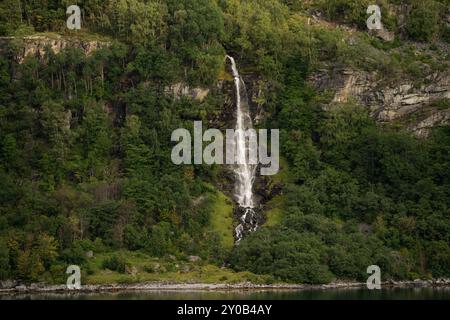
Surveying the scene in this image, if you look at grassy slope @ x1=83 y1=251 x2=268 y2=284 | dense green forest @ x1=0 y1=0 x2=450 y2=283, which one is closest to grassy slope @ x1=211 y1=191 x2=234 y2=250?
dense green forest @ x1=0 y1=0 x2=450 y2=283

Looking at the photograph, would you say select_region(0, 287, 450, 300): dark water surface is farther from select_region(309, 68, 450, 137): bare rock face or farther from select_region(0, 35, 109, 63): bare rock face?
select_region(0, 35, 109, 63): bare rock face

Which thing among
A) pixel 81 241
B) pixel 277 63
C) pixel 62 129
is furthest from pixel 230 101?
pixel 81 241

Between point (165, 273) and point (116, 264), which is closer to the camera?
point (116, 264)

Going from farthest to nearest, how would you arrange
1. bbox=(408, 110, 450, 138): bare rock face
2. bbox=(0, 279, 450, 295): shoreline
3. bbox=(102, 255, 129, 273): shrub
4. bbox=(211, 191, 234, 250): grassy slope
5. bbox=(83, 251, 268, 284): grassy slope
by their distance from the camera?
1. bbox=(408, 110, 450, 138): bare rock face
2. bbox=(211, 191, 234, 250): grassy slope
3. bbox=(102, 255, 129, 273): shrub
4. bbox=(83, 251, 268, 284): grassy slope
5. bbox=(0, 279, 450, 295): shoreline

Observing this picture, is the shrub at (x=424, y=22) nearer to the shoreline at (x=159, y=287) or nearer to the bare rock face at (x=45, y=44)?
the bare rock face at (x=45, y=44)

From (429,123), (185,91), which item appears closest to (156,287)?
(185,91)

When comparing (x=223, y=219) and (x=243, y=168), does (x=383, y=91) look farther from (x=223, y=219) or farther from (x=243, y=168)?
(x=223, y=219)
